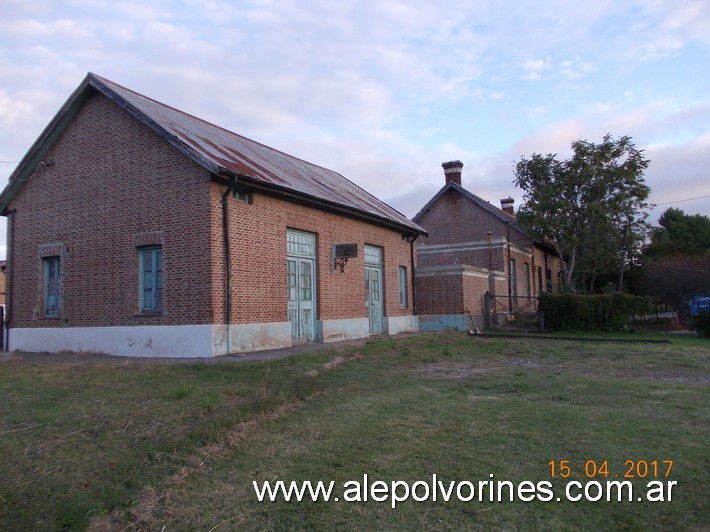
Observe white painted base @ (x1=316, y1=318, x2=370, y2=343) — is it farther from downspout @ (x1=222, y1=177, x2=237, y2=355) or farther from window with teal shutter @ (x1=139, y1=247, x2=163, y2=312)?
window with teal shutter @ (x1=139, y1=247, x2=163, y2=312)

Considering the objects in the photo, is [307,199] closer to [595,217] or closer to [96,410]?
[96,410]

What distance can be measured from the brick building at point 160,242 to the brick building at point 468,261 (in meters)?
6.30

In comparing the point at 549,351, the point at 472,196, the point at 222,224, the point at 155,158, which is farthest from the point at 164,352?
the point at 472,196

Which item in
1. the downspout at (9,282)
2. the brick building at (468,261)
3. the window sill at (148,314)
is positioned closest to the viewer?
the window sill at (148,314)

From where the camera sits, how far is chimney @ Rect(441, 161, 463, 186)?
3116 cm

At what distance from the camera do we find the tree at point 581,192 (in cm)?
2689

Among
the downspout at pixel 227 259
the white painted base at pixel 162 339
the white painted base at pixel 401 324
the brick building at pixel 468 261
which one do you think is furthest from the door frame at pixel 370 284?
the downspout at pixel 227 259

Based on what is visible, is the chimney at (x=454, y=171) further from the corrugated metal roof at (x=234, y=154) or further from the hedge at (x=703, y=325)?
the hedge at (x=703, y=325)

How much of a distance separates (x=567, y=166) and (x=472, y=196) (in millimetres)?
4793

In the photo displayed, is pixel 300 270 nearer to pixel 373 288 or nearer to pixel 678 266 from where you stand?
pixel 373 288

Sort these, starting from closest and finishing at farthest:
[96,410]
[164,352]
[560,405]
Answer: [96,410] < [560,405] < [164,352]

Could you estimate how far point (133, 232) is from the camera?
13.2 metres

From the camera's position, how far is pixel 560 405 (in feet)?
24.7

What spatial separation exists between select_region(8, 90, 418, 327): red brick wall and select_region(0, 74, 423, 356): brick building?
3cm
